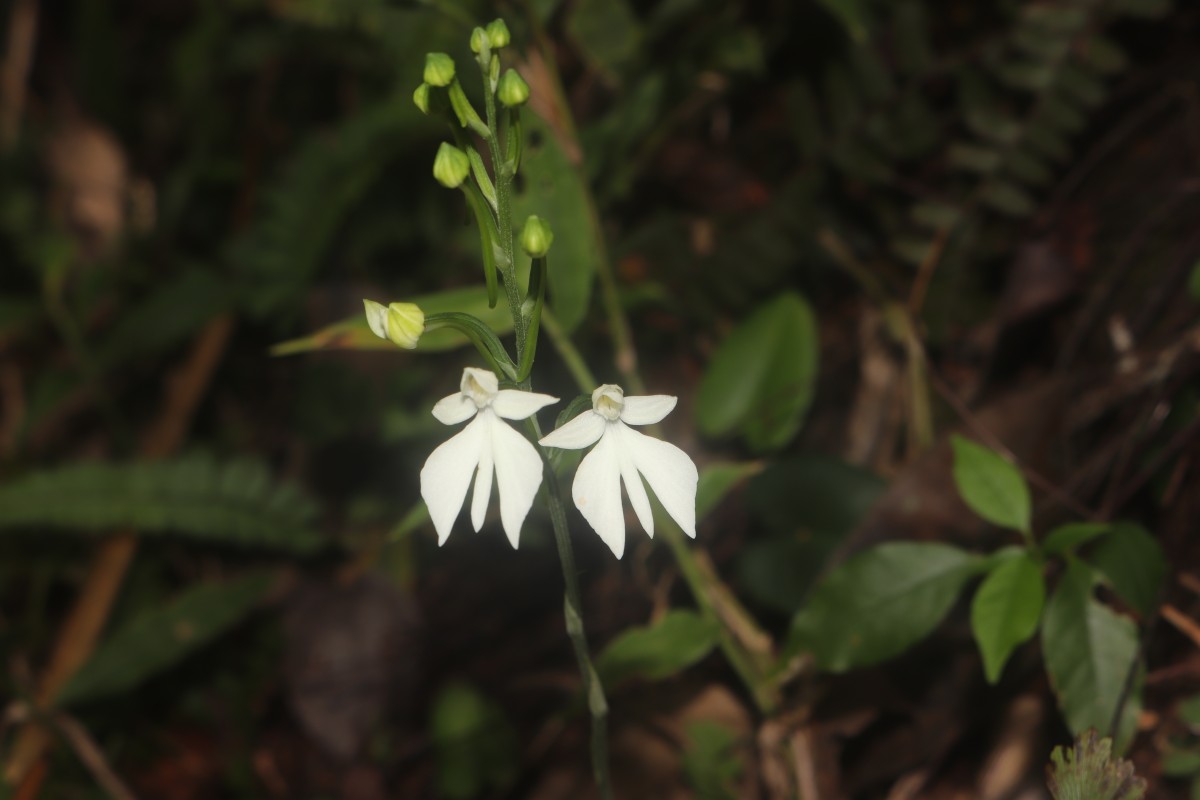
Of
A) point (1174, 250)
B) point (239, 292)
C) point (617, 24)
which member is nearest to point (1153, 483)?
point (1174, 250)

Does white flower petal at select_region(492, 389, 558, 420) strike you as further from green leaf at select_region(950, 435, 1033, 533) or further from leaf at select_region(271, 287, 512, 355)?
green leaf at select_region(950, 435, 1033, 533)

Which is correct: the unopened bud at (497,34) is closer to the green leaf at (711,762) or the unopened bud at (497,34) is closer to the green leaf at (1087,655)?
the green leaf at (1087,655)

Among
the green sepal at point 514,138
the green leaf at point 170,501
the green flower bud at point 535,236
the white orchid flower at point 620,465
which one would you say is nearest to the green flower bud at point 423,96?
the green sepal at point 514,138

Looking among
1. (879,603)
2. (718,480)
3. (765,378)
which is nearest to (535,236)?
(718,480)

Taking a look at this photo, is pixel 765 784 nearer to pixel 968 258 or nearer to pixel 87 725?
pixel 968 258

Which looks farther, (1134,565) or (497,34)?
(1134,565)

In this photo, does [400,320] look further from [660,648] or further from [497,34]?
[660,648]
